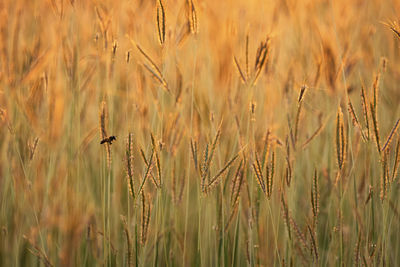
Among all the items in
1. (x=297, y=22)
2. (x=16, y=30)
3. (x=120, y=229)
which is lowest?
(x=120, y=229)

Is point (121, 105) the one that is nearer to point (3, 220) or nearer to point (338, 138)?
point (3, 220)

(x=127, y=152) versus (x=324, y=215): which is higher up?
(x=127, y=152)

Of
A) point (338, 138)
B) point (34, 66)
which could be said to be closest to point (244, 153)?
point (338, 138)

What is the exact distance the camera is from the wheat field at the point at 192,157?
0.74 meters

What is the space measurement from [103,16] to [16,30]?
22 cm

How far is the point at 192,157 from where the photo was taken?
0.86 m

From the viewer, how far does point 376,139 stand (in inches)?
27.1

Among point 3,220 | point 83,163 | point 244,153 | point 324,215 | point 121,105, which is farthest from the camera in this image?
point 121,105

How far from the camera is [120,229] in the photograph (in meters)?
1.12

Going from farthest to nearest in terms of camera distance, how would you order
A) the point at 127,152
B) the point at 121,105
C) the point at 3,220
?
the point at 121,105, the point at 3,220, the point at 127,152

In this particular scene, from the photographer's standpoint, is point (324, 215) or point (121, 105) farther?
point (121, 105)

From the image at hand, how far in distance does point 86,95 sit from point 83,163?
9.1 inches

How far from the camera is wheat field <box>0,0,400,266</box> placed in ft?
2.44

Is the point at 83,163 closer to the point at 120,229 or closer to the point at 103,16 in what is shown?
the point at 120,229
